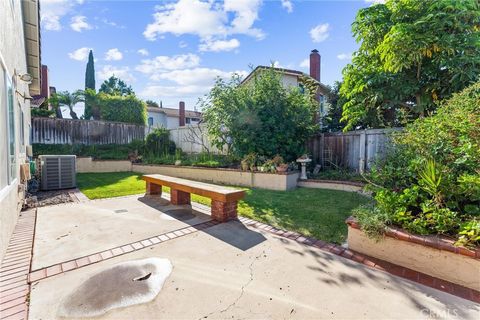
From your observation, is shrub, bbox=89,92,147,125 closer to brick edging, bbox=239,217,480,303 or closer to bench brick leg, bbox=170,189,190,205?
bench brick leg, bbox=170,189,190,205

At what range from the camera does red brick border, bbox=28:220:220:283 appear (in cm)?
278

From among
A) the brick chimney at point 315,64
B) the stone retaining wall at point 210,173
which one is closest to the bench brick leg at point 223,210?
the stone retaining wall at point 210,173

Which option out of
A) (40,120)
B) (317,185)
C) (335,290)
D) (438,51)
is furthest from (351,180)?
(40,120)

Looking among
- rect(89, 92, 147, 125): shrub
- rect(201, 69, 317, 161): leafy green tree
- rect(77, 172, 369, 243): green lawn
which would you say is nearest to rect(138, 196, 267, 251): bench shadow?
rect(77, 172, 369, 243): green lawn

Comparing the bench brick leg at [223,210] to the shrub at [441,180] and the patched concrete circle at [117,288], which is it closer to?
the patched concrete circle at [117,288]

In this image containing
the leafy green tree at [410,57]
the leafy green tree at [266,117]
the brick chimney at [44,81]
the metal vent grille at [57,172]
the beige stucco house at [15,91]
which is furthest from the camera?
the brick chimney at [44,81]

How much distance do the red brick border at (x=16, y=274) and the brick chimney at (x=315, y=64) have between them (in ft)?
51.5

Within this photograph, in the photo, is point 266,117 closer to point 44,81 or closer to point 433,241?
point 433,241

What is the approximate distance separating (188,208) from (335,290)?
3.81 metres

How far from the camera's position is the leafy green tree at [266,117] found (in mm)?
8609

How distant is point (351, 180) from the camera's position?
7605 mm

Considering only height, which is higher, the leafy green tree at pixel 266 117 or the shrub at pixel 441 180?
the leafy green tree at pixel 266 117

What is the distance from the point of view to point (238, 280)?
2.69 metres

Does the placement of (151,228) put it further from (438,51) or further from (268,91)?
(438,51)
